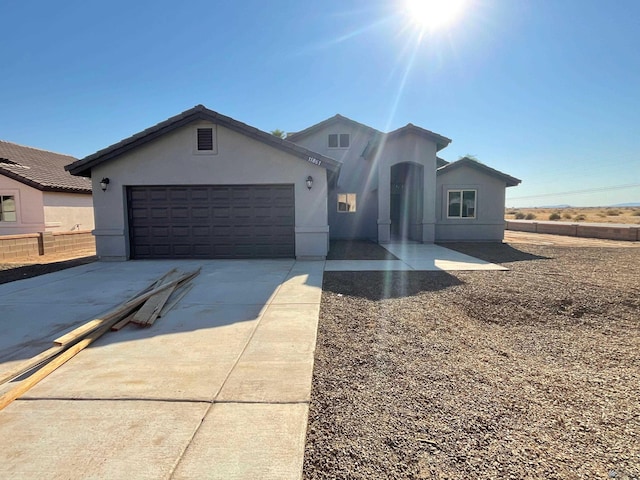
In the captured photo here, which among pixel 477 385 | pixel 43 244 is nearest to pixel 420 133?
pixel 477 385

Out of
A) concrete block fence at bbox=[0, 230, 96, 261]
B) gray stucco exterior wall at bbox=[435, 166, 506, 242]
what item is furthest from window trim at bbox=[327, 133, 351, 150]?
concrete block fence at bbox=[0, 230, 96, 261]

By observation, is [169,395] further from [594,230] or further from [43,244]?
Answer: [594,230]

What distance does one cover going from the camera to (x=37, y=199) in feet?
58.4

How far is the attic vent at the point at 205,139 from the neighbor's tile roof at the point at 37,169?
904 cm

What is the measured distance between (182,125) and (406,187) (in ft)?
40.7

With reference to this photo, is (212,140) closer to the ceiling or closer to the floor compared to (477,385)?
closer to the ceiling

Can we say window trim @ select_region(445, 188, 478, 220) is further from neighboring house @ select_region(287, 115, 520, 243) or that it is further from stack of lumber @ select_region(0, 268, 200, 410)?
stack of lumber @ select_region(0, 268, 200, 410)

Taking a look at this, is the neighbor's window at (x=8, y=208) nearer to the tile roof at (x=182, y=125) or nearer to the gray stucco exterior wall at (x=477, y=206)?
the tile roof at (x=182, y=125)

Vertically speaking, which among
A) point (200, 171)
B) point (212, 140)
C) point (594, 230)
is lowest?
point (594, 230)

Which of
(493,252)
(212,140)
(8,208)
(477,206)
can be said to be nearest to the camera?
(212,140)

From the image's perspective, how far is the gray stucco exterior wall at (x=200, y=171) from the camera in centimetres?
1184

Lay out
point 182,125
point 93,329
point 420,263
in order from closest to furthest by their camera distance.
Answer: point 93,329 → point 420,263 → point 182,125

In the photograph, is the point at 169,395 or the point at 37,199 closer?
the point at 169,395

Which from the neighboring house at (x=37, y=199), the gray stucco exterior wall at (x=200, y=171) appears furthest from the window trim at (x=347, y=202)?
the neighboring house at (x=37, y=199)
